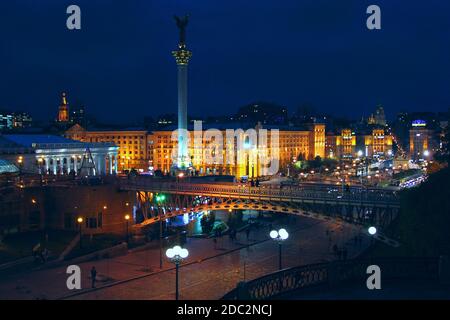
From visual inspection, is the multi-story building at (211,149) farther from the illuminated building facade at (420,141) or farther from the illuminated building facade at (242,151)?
the illuminated building facade at (420,141)

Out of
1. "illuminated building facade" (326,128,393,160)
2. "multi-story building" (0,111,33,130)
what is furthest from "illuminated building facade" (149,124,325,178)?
"multi-story building" (0,111,33,130)

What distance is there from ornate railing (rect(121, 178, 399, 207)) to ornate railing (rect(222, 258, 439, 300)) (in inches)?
393

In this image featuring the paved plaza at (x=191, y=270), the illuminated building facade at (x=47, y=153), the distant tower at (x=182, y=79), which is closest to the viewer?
the paved plaza at (x=191, y=270)

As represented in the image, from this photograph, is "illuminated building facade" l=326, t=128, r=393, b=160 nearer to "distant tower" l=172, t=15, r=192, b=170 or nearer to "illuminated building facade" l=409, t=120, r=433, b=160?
"illuminated building facade" l=409, t=120, r=433, b=160

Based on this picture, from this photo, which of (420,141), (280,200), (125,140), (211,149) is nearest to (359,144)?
(420,141)

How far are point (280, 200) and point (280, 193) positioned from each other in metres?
0.43

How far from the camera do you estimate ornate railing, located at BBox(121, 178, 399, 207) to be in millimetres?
30944

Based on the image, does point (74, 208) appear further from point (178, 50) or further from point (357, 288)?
point (178, 50)

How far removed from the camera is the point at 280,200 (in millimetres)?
33875

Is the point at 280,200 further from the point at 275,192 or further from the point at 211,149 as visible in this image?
the point at 211,149

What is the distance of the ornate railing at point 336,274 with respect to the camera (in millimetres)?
17844

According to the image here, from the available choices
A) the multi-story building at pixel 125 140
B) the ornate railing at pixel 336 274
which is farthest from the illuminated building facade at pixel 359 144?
the ornate railing at pixel 336 274

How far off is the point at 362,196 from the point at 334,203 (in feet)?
→ 5.23

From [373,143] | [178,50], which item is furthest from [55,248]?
[373,143]
